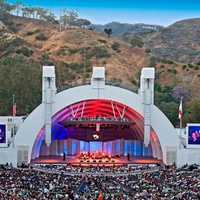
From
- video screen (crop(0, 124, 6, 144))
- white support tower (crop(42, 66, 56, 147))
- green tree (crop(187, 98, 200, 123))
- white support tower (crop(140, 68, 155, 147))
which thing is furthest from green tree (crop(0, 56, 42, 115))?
white support tower (crop(140, 68, 155, 147))

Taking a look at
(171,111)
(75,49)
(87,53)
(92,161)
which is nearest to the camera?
(92,161)

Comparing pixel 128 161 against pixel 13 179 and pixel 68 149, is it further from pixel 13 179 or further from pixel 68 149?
pixel 13 179

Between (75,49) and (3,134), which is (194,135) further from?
(75,49)

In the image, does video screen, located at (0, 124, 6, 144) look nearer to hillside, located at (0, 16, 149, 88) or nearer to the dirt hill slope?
the dirt hill slope

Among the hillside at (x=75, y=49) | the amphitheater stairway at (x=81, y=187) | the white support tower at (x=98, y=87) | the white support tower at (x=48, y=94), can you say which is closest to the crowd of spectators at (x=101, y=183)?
the amphitheater stairway at (x=81, y=187)

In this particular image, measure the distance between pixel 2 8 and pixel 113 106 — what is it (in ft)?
321

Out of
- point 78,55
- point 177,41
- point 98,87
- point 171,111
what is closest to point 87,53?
point 78,55

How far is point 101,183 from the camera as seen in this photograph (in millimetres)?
39344

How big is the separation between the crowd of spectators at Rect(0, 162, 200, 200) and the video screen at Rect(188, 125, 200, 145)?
3264 mm

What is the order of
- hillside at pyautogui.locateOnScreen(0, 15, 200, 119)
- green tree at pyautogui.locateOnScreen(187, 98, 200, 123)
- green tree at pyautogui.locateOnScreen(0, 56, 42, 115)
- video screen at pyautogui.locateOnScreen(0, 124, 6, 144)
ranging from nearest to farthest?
video screen at pyautogui.locateOnScreen(0, 124, 6, 144), green tree at pyautogui.locateOnScreen(187, 98, 200, 123), green tree at pyautogui.locateOnScreen(0, 56, 42, 115), hillside at pyautogui.locateOnScreen(0, 15, 200, 119)

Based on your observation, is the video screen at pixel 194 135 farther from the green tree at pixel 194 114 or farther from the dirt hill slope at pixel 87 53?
the dirt hill slope at pixel 87 53

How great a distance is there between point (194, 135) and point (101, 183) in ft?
44.2

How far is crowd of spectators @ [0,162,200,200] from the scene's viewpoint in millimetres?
33188

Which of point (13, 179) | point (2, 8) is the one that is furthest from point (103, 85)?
point (2, 8)
